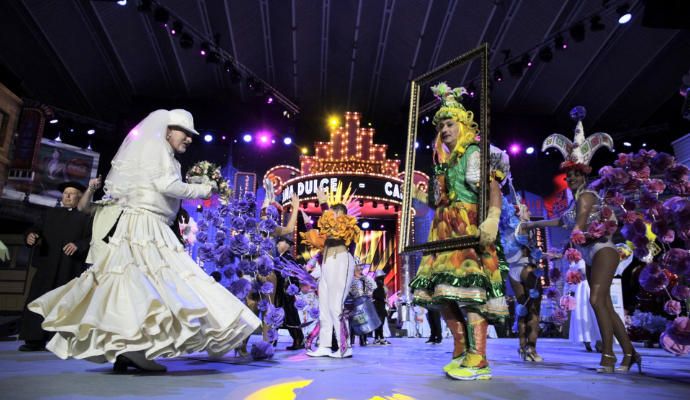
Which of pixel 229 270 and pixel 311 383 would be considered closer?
pixel 311 383

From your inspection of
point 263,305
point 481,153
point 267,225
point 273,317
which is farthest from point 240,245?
point 481,153

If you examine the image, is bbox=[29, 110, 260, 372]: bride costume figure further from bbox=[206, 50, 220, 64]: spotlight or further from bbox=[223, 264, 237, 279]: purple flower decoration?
bbox=[206, 50, 220, 64]: spotlight

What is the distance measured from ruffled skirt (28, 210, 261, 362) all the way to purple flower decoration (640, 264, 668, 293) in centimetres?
254

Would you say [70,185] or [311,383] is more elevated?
[70,185]

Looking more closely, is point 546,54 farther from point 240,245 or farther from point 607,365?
point 240,245

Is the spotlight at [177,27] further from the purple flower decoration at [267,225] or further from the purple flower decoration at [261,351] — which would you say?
the purple flower decoration at [261,351]

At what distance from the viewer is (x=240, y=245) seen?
4383mm

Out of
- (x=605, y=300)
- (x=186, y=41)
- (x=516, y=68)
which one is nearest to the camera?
(x=605, y=300)

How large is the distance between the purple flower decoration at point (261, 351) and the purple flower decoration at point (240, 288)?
0.47 metres

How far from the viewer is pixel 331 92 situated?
44.5 ft

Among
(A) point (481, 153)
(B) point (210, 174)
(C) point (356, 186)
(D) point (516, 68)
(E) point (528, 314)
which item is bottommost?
(E) point (528, 314)

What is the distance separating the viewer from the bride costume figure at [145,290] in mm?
2496

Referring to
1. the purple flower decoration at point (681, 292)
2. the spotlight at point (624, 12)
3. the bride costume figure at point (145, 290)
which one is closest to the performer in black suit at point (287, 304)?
the bride costume figure at point (145, 290)

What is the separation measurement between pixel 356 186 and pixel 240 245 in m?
7.26
